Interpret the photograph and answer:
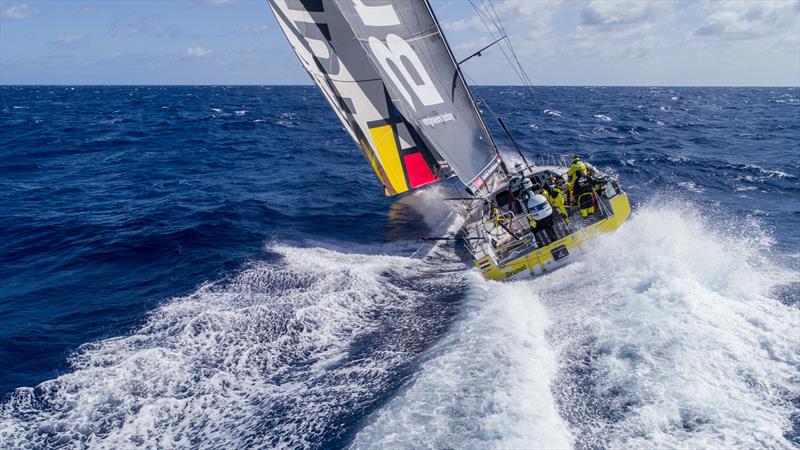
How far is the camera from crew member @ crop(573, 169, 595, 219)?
41.2 feet

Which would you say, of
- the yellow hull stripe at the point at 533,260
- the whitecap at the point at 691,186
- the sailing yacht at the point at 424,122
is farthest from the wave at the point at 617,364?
the whitecap at the point at 691,186

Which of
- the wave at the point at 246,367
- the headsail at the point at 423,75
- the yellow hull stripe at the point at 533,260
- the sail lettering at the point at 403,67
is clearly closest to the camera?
the wave at the point at 246,367

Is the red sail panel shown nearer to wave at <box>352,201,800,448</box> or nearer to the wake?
the wake

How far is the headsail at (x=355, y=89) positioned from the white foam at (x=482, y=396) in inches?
270

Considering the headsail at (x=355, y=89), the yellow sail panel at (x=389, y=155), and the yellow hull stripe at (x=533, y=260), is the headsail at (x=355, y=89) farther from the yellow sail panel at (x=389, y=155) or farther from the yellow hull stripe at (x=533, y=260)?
the yellow hull stripe at (x=533, y=260)

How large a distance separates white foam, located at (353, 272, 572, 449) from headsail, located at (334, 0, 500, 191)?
563cm

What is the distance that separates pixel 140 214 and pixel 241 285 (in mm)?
8015

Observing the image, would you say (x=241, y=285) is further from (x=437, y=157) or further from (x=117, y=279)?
(x=437, y=157)

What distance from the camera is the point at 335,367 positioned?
28.6ft

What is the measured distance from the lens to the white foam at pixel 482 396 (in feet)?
21.1

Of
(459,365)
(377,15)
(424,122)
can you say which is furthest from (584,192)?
(377,15)

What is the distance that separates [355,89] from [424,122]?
2757mm

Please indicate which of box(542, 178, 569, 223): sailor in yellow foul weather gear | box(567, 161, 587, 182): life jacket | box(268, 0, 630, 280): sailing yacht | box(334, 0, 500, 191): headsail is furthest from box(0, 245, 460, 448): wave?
box(567, 161, 587, 182): life jacket

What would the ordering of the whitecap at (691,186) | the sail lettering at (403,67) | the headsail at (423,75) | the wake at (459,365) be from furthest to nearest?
the whitecap at (691,186)
the sail lettering at (403,67)
the headsail at (423,75)
the wake at (459,365)
